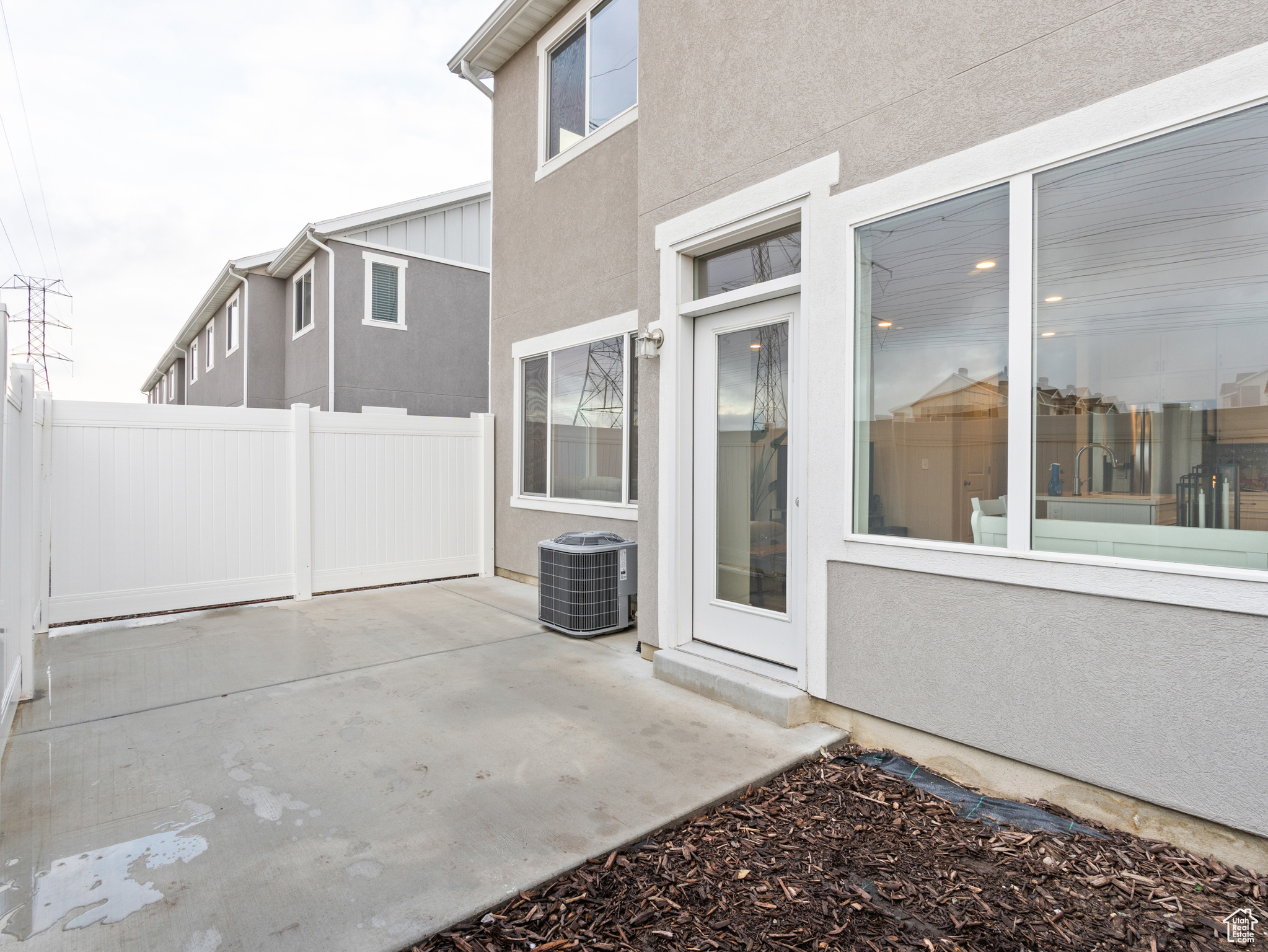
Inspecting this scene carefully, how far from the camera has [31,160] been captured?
17641 millimetres

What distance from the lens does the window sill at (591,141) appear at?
575 centimetres

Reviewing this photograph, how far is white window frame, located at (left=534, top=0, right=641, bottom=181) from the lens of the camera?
5.91 metres

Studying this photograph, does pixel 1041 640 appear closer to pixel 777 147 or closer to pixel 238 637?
pixel 777 147

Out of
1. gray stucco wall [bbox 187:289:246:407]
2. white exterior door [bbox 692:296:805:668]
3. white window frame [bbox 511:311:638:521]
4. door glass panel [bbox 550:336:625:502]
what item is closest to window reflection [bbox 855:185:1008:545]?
white exterior door [bbox 692:296:805:668]

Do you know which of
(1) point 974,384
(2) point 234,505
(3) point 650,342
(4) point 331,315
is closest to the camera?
(1) point 974,384

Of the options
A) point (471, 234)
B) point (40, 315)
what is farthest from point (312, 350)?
point (40, 315)

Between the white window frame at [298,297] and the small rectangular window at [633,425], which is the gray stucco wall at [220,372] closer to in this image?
the white window frame at [298,297]

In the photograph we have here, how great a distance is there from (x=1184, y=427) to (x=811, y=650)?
6.03ft

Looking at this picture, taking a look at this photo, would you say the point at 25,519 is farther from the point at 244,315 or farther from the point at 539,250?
the point at 244,315

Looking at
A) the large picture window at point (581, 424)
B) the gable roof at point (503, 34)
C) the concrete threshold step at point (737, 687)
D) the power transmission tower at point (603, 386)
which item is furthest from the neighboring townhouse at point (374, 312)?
the concrete threshold step at point (737, 687)

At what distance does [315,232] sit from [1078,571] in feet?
41.2

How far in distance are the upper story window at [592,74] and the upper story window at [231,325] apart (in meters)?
11.9

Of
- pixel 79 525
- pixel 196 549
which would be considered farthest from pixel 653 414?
pixel 79 525

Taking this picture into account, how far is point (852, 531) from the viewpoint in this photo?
3.19m
